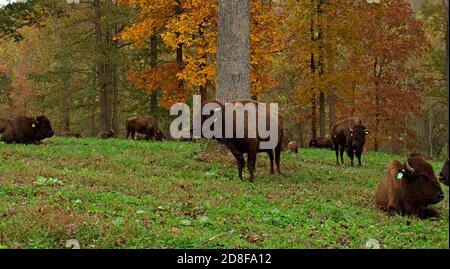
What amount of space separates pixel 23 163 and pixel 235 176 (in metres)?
5.90

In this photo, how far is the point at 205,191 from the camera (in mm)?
11656

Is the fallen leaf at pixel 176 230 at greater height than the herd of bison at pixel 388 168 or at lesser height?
lesser

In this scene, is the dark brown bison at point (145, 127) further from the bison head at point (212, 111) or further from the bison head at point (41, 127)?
the bison head at point (212, 111)

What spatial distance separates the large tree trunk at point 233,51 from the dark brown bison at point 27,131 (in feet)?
26.3

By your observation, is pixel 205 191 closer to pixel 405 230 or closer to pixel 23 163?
pixel 405 230

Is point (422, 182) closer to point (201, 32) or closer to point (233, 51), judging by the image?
point (233, 51)

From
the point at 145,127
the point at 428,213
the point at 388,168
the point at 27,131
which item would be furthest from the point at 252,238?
the point at 145,127

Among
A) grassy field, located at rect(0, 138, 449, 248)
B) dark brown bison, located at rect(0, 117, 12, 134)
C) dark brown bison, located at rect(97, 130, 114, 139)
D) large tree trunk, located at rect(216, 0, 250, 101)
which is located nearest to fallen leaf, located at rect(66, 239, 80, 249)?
grassy field, located at rect(0, 138, 449, 248)

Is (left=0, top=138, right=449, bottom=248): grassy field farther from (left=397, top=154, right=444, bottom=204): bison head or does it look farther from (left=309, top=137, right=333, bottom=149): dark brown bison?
(left=309, top=137, right=333, bottom=149): dark brown bison

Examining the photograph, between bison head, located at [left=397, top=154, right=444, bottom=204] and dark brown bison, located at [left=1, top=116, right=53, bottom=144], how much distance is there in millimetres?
14618

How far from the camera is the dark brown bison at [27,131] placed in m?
19.8

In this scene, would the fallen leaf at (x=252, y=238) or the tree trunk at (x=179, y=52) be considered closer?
the fallen leaf at (x=252, y=238)

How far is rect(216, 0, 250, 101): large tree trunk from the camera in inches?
639

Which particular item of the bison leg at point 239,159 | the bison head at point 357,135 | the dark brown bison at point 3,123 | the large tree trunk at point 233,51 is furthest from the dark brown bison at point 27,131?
the bison head at point 357,135
